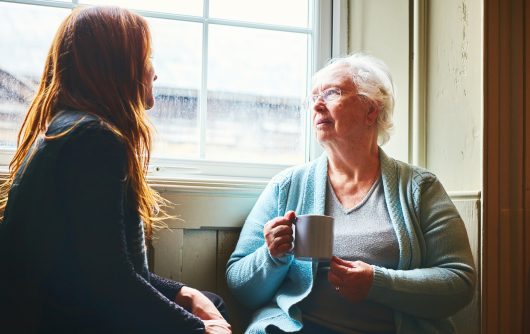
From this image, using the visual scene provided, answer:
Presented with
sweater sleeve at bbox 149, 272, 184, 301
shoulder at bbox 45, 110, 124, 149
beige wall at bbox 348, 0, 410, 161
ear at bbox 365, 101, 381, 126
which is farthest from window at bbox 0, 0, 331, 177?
shoulder at bbox 45, 110, 124, 149

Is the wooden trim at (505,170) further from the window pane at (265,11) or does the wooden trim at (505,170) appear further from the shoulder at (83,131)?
the shoulder at (83,131)

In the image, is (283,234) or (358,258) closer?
(283,234)

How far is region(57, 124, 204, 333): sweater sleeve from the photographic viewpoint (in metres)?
0.89

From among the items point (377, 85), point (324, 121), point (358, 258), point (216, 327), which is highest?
point (377, 85)

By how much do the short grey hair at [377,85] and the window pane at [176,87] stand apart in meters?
Result: 0.49

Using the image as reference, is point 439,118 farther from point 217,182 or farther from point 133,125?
point 133,125

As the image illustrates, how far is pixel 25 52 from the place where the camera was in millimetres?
1639

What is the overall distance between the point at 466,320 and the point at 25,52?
1536 mm

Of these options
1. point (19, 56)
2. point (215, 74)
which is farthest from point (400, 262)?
point (19, 56)

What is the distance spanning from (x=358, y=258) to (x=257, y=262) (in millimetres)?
265

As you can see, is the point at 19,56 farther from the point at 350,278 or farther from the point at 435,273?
the point at 435,273

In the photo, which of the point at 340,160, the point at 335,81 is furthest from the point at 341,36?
the point at 340,160

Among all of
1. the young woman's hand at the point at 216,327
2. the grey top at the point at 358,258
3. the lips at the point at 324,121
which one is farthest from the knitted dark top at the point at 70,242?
the lips at the point at 324,121

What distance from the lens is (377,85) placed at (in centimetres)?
158
